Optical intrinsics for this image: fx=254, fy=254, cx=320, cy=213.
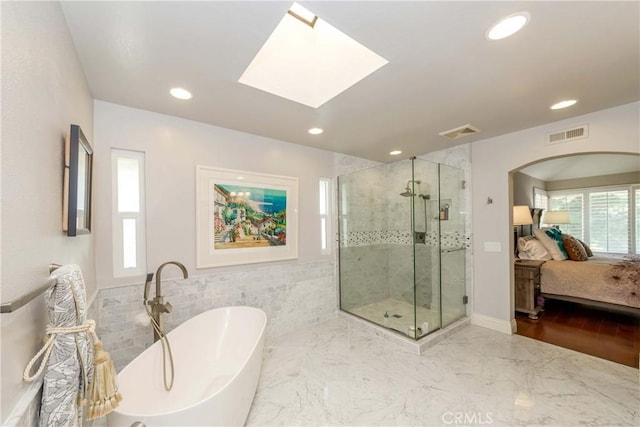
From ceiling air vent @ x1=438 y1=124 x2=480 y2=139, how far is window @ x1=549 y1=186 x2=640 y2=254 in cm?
516

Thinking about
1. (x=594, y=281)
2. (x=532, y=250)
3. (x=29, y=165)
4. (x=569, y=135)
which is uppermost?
(x=569, y=135)

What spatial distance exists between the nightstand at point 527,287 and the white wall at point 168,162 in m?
3.77

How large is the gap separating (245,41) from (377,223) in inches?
124

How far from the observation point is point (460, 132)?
296 cm

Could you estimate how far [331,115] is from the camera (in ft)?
7.93

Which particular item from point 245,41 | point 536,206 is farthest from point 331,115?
point 536,206

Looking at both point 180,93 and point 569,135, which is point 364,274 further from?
point 180,93

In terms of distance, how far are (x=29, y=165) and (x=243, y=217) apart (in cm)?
196

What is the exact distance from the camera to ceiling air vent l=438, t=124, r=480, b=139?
2.81 metres

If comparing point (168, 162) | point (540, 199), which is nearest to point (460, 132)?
point (168, 162)

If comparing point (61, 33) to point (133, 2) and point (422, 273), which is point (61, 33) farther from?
point (422, 273)

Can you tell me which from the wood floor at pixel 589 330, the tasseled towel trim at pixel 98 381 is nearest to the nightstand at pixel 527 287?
the wood floor at pixel 589 330

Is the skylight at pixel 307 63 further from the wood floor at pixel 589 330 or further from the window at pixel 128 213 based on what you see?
the wood floor at pixel 589 330

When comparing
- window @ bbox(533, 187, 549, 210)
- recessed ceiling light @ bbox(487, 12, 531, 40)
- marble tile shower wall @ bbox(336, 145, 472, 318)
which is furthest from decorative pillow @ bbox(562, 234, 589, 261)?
recessed ceiling light @ bbox(487, 12, 531, 40)
